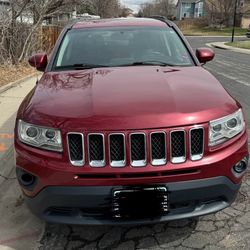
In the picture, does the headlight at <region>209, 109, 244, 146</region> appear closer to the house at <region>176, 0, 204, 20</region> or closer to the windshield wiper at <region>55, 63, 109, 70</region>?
the windshield wiper at <region>55, 63, 109, 70</region>

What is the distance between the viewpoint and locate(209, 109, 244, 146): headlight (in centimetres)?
286

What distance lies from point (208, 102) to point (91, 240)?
1415 mm

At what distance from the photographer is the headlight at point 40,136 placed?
111 inches

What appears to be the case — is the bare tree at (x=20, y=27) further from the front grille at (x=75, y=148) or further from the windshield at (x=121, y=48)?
the front grille at (x=75, y=148)

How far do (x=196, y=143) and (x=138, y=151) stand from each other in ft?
1.35

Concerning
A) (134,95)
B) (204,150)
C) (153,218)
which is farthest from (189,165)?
(134,95)

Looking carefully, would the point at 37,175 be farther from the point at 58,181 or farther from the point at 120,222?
the point at 120,222

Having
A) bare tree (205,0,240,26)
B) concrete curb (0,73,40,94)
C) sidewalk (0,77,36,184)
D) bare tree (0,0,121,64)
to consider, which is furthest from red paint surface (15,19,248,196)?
bare tree (205,0,240,26)

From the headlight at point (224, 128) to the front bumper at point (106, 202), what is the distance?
0.90ft

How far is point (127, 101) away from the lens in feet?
9.78

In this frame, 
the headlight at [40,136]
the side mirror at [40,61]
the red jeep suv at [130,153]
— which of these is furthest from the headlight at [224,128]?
the side mirror at [40,61]

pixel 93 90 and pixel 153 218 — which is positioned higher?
pixel 93 90

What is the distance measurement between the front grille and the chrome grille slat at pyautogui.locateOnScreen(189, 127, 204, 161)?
29.4 inches

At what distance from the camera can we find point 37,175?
9.36 ft
